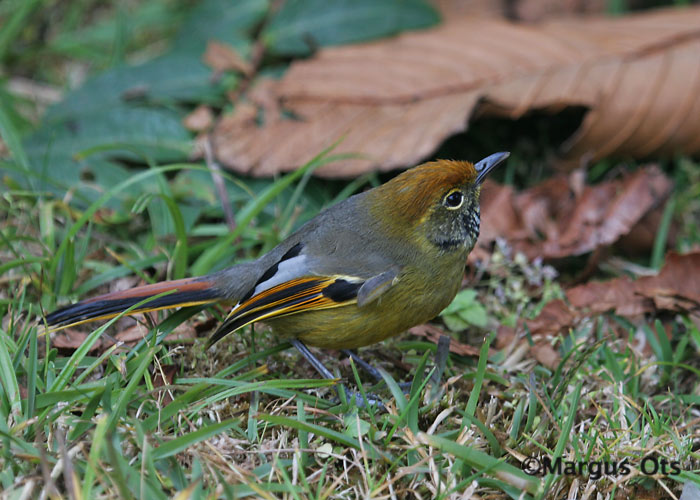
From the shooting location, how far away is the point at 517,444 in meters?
3.05

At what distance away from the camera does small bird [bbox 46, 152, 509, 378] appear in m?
3.33

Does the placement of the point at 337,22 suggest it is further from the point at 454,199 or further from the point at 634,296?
the point at 634,296

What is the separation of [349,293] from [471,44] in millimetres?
2774

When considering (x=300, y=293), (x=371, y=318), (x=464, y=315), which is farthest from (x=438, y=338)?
(x=300, y=293)

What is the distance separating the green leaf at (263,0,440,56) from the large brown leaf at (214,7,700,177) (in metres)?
0.39

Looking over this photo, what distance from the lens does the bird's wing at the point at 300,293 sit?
3.28 m

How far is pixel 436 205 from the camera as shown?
11.4 feet

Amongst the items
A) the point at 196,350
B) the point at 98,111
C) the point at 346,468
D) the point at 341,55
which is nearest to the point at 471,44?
the point at 341,55

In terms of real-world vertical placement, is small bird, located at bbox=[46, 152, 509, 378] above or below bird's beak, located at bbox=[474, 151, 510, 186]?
below

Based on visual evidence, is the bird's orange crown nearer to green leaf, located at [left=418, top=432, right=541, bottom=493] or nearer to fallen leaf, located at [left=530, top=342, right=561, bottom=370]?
fallen leaf, located at [left=530, top=342, right=561, bottom=370]

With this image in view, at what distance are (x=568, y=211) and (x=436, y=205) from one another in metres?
1.54

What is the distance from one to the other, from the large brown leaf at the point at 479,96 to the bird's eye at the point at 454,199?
1135 mm

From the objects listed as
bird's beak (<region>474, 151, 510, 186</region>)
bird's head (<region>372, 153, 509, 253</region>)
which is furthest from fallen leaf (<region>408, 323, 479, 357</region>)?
bird's beak (<region>474, 151, 510, 186</region>)

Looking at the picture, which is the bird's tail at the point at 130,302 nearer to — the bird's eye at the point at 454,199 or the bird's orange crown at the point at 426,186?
the bird's orange crown at the point at 426,186
